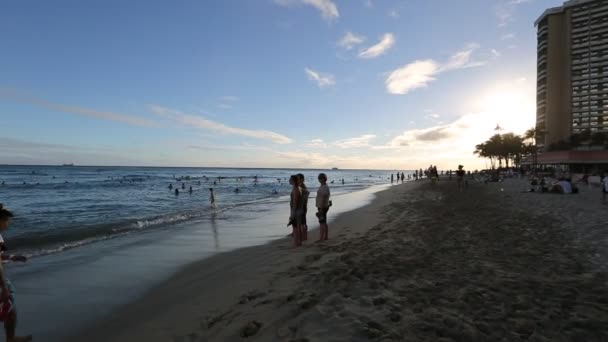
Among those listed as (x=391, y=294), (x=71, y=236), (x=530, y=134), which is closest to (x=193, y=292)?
(x=391, y=294)

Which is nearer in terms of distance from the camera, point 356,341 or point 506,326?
point 356,341

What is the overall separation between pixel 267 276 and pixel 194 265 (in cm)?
247

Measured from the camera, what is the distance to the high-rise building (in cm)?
8753

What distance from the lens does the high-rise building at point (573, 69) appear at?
A: 87531 millimetres

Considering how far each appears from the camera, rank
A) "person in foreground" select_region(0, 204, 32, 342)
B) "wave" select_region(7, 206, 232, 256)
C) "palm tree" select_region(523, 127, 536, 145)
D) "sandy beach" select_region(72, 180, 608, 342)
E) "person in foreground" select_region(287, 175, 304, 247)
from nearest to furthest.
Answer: "person in foreground" select_region(0, 204, 32, 342) → "sandy beach" select_region(72, 180, 608, 342) → "person in foreground" select_region(287, 175, 304, 247) → "wave" select_region(7, 206, 232, 256) → "palm tree" select_region(523, 127, 536, 145)

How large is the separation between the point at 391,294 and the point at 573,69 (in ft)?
408

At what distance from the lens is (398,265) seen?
19.1ft

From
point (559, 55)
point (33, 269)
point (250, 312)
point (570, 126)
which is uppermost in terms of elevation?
point (559, 55)

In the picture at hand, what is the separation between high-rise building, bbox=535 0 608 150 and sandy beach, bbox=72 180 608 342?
100m

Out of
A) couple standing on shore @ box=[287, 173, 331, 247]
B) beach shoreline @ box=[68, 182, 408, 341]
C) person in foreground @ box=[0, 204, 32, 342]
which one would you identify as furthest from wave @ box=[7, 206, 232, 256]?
couple standing on shore @ box=[287, 173, 331, 247]

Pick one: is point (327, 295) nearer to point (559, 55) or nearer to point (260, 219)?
point (260, 219)

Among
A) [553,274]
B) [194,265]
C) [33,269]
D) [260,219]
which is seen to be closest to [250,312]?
[194,265]

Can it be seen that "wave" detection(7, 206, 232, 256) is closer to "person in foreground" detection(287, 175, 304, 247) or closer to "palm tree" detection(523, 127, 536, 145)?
"person in foreground" detection(287, 175, 304, 247)

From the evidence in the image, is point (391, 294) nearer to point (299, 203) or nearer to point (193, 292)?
point (193, 292)
